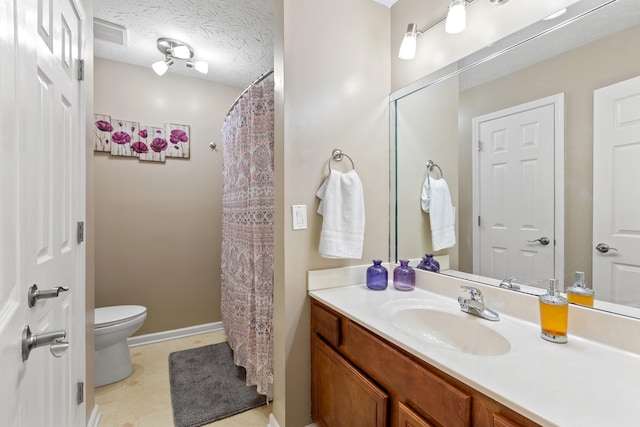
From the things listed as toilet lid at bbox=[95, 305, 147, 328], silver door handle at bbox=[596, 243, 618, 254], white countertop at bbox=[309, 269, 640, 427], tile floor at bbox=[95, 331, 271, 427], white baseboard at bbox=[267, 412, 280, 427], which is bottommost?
tile floor at bbox=[95, 331, 271, 427]

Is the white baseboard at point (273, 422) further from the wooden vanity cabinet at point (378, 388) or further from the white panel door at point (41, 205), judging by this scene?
the white panel door at point (41, 205)

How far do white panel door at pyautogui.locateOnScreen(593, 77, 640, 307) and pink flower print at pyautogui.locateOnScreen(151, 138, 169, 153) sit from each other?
2.88 metres

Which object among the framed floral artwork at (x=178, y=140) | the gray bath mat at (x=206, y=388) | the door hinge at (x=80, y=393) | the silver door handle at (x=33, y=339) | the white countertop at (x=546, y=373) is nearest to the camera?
the white countertop at (x=546, y=373)

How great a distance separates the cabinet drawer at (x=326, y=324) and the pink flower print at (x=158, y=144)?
6.91ft

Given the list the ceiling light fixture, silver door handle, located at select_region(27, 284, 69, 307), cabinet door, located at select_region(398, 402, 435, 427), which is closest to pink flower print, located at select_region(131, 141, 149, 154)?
silver door handle, located at select_region(27, 284, 69, 307)

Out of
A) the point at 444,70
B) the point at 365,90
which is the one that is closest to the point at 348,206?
the point at 365,90

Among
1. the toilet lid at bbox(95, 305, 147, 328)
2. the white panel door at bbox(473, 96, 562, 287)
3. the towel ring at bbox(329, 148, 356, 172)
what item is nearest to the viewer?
the white panel door at bbox(473, 96, 562, 287)

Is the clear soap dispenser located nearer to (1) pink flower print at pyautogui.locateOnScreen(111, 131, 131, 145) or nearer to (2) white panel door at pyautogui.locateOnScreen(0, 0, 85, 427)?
(2) white panel door at pyautogui.locateOnScreen(0, 0, 85, 427)

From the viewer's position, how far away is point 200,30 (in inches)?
79.3

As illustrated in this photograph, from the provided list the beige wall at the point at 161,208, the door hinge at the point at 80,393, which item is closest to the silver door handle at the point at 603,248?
the door hinge at the point at 80,393

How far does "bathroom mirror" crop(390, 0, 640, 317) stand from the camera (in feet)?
2.89

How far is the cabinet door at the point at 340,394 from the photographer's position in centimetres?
98

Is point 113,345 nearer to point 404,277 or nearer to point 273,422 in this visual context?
point 273,422

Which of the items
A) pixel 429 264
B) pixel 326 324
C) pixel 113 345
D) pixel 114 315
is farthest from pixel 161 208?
pixel 429 264
